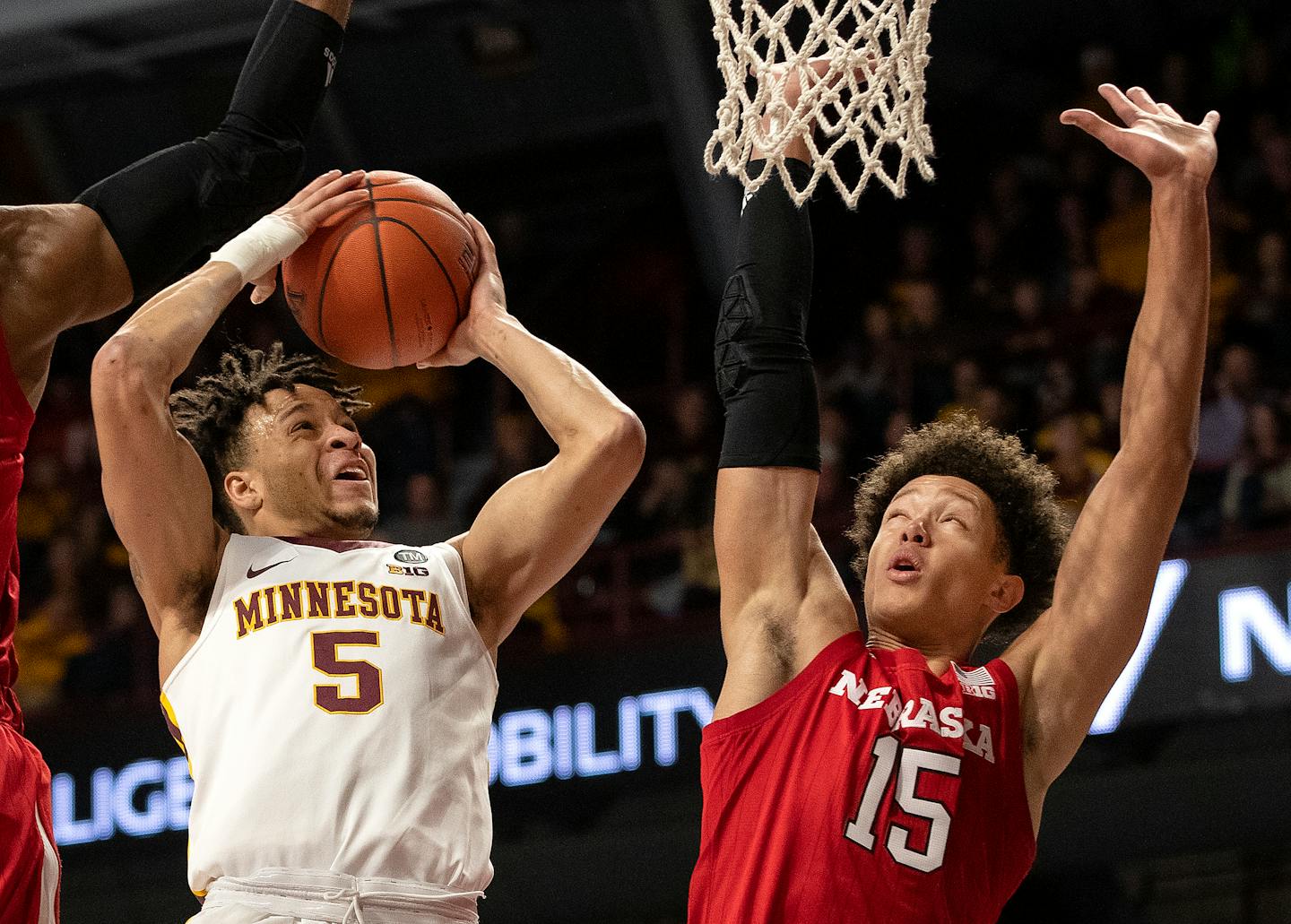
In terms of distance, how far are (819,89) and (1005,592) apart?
3.29 feet

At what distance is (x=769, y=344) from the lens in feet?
9.83

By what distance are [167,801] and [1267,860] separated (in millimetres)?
5244

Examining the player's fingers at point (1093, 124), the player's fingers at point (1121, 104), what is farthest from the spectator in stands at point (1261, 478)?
the player's fingers at point (1093, 124)

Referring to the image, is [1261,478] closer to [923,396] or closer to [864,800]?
[923,396]

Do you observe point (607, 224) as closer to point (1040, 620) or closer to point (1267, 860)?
point (1267, 860)

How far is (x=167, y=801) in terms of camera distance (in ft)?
26.7

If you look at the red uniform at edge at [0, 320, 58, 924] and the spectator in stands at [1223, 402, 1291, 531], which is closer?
the red uniform at edge at [0, 320, 58, 924]

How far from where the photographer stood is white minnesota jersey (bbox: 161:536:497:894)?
2.90 metres

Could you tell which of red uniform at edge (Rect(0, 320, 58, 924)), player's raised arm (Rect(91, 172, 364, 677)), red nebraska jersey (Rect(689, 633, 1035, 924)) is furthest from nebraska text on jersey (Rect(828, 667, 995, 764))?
red uniform at edge (Rect(0, 320, 58, 924))

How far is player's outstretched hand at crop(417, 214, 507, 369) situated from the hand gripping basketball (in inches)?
10.6

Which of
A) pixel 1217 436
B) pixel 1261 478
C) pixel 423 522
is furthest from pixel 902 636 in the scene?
pixel 423 522

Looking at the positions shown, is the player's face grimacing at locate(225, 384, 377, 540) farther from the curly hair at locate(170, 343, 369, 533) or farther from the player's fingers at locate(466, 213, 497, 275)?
the player's fingers at locate(466, 213, 497, 275)

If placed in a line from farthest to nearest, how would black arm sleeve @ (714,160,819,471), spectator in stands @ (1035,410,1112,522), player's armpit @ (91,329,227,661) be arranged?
spectator in stands @ (1035,410,1112,522) < player's armpit @ (91,329,227,661) < black arm sleeve @ (714,160,819,471)

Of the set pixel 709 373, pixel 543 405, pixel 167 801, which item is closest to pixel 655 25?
pixel 709 373
